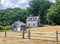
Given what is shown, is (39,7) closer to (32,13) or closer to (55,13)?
(32,13)

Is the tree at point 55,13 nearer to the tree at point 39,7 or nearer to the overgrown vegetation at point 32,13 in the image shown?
the overgrown vegetation at point 32,13

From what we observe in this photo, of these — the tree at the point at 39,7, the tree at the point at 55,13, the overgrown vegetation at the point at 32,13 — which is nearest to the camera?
the tree at the point at 55,13

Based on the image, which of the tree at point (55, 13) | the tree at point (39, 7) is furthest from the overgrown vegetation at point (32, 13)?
the tree at point (55, 13)

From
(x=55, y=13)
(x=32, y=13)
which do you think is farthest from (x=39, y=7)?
(x=55, y=13)

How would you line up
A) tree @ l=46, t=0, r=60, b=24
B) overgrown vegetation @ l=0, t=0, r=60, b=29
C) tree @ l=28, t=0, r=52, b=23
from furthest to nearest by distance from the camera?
tree @ l=28, t=0, r=52, b=23 → overgrown vegetation @ l=0, t=0, r=60, b=29 → tree @ l=46, t=0, r=60, b=24

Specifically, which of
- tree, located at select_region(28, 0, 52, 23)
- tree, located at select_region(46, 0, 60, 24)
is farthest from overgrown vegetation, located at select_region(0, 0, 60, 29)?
tree, located at select_region(46, 0, 60, 24)

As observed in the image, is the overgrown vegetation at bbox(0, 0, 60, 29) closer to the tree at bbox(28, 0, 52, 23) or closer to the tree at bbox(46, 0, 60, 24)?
the tree at bbox(28, 0, 52, 23)

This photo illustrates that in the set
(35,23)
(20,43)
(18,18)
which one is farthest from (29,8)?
(20,43)

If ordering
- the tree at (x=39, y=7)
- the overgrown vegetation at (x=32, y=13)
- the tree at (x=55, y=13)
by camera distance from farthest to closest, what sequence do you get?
the tree at (x=39, y=7) < the overgrown vegetation at (x=32, y=13) < the tree at (x=55, y=13)

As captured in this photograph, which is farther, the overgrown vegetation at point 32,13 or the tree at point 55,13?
the overgrown vegetation at point 32,13

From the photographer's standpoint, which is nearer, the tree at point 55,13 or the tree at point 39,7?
the tree at point 55,13

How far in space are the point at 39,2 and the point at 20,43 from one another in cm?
9070

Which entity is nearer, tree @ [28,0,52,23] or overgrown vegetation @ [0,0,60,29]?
overgrown vegetation @ [0,0,60,29]

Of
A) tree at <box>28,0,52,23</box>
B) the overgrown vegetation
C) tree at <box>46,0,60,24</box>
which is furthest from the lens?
tree at <box>28,0,52,23</box>
